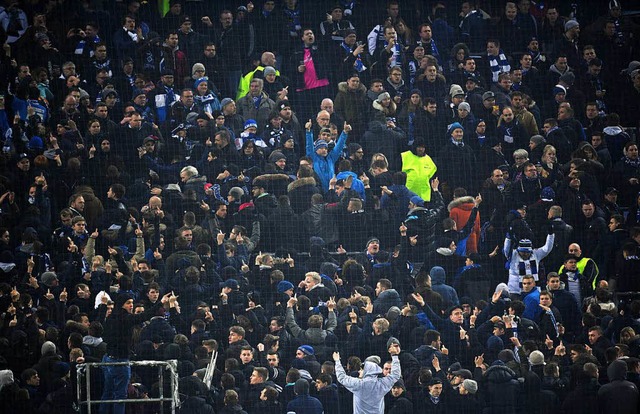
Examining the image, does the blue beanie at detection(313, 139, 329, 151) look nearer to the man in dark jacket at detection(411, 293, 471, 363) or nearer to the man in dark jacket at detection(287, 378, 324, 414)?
the man in dark jacket at detection(411, 293, 471, 363)

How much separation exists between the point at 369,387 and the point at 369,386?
0.04 ft

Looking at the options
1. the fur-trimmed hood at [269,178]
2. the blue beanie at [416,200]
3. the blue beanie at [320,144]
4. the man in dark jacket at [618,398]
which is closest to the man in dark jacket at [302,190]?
the fur-trimmed hood at [269,178]

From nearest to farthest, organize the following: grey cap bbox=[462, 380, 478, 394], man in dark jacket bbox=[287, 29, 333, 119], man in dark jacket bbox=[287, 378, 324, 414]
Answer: man in dark jacket bbox=[287, 378, 324, 414] → grey cap bbox=[462, 380, 478, 394] → man in dark jacket bbox=[287, 29, 333, 119]

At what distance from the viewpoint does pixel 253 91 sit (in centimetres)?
1470

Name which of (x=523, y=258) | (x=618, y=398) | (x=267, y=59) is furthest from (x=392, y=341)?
(x=267, y=59)

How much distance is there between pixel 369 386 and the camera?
41.5 ft

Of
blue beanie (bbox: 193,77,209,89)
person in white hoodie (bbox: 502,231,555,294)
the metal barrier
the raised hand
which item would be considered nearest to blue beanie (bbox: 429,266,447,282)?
the raised hand

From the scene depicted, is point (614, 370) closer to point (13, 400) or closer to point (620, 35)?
point (620, 35)

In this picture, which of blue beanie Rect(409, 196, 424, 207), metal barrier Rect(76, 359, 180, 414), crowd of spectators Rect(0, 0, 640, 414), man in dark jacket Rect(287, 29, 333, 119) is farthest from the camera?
man in dark jacket Rect(287, 29, 333, 119)

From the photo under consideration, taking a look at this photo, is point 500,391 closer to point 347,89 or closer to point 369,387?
point 369,387

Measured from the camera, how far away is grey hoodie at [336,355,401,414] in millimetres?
12641

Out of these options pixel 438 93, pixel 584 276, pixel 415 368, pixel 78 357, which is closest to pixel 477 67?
pixel 438 93

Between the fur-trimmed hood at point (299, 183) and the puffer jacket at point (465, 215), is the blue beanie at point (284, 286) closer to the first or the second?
the fur-trimmed hood at point (299, 183)

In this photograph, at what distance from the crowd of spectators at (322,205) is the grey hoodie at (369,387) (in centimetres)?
2
